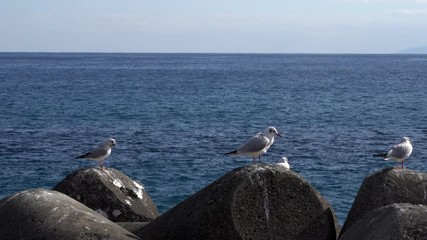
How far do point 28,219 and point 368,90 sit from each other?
89.7m

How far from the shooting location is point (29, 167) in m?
31.4

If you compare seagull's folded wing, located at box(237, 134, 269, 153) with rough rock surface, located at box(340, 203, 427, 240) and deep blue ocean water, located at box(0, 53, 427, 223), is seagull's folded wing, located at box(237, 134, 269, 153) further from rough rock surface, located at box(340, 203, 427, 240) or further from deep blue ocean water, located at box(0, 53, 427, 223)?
deep blue ocean water, located at box(0, 53, 427, 223)

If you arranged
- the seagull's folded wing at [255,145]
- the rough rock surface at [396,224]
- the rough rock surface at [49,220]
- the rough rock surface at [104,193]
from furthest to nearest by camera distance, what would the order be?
1. the seagull's folded wing at [255,145]
2. the rough rock surface at [104,193]
3. the rough rock surface at [49,220]
4. the rough rock surface at [396,224]

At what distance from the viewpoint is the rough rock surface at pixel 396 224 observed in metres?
7.66

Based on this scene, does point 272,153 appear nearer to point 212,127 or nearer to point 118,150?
point 118,150

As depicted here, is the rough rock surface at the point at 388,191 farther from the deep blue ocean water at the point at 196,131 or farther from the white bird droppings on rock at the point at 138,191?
the deep blue ocean water at the point at 196,131

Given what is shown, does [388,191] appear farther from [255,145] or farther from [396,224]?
[255,145]

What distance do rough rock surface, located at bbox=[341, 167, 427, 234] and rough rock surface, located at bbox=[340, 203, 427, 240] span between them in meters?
2.20

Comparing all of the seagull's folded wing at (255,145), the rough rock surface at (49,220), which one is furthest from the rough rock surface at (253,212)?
the seagull's folded wing at (255,145)

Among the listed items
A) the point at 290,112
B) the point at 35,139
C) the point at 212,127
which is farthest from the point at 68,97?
the point at 35,139

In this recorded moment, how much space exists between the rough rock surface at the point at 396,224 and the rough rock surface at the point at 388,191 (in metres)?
2.20

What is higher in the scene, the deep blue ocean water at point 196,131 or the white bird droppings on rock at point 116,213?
the white bird droppings on rock at point 116,213

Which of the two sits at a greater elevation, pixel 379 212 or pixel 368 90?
pixel 379 212

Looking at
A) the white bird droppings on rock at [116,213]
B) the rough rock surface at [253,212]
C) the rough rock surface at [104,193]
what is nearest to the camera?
the rough rock surface at [253,212]
